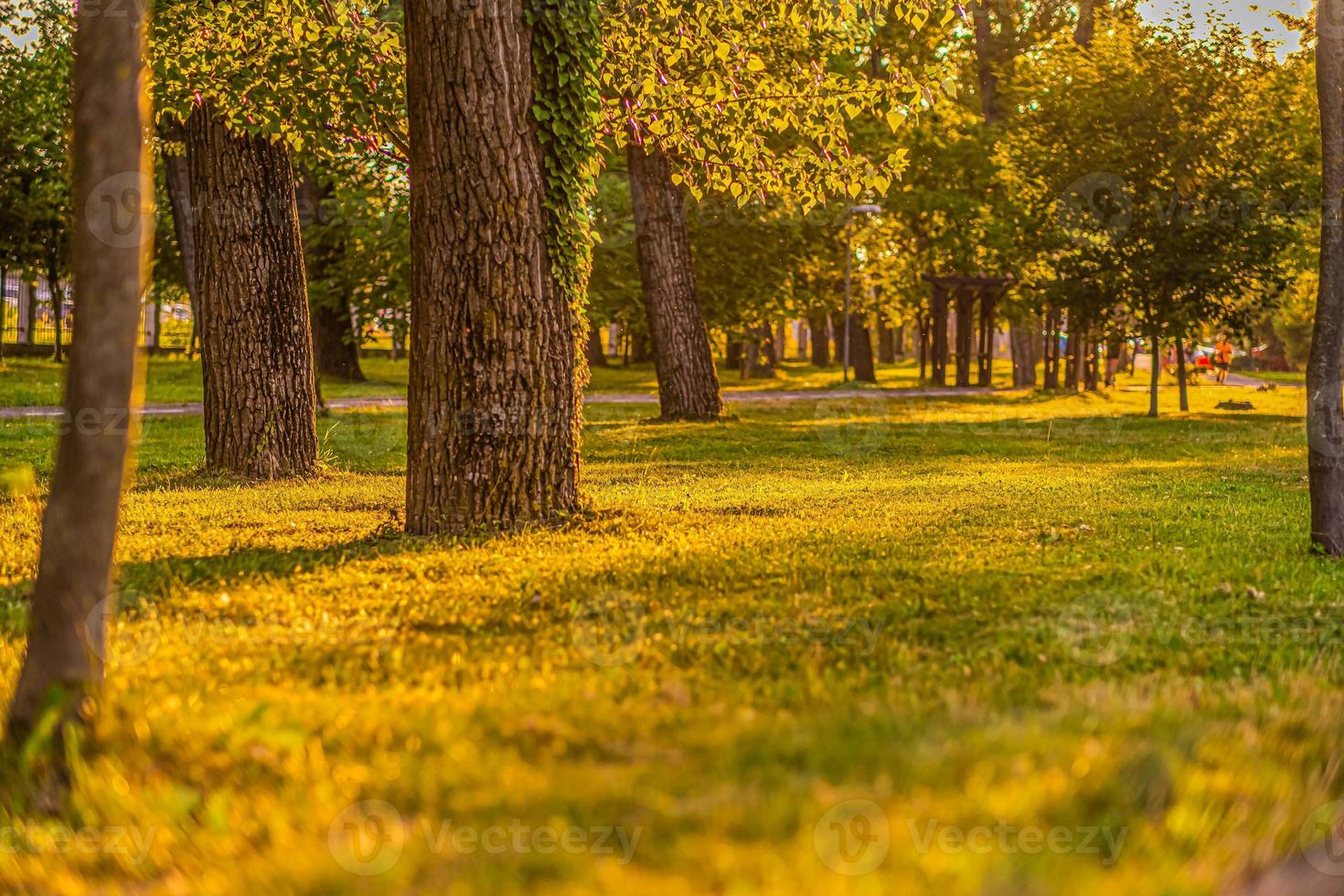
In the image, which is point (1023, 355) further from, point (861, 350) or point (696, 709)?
point (696, 709)

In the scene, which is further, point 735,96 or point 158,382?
point 158,382

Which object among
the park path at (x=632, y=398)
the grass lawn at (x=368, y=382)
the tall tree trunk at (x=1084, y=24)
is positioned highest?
the tall tree trunk at (x=1084, y=24)

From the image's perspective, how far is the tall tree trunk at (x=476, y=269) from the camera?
8906 millimetres

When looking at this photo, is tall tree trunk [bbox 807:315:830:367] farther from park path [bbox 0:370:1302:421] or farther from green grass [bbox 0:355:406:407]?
green grass [bbox 0:355:406:407]

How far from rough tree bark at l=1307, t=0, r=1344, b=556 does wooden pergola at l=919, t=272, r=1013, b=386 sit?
36.0m

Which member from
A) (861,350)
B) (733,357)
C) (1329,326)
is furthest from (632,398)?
(1329,326)

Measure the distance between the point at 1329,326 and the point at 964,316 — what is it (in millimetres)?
38648

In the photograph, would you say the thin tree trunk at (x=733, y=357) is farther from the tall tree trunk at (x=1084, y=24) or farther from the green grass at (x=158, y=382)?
the tall tree trunk at (x=1084, y=24)

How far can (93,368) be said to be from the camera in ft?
14.6

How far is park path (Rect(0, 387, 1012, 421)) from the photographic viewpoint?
2323 centimetres

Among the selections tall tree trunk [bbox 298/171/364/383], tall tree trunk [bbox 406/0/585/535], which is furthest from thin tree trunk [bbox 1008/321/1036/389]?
tall tree trunk [bbox 406/0/585/535]

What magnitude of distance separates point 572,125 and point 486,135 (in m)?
0.67

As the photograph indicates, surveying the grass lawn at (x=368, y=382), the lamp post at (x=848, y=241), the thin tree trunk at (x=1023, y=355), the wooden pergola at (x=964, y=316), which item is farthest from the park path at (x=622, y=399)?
the thin tree trunk at (x=1023, y=355)

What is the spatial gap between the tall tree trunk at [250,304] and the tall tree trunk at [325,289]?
2339 centimetres
